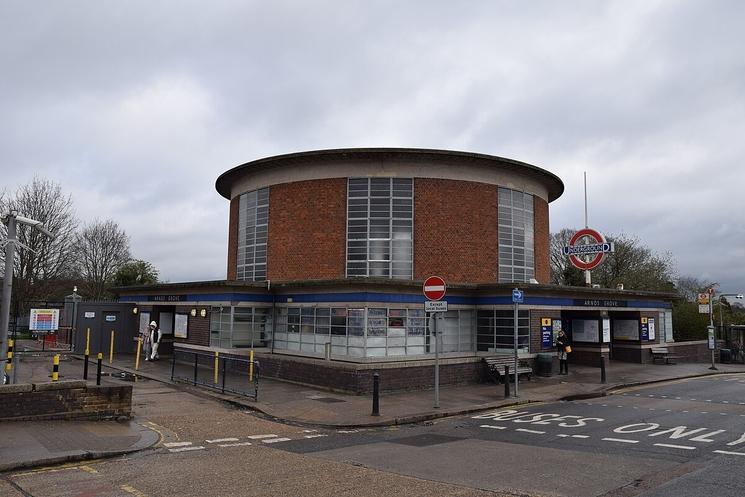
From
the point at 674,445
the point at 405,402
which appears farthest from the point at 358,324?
the point at 674,445

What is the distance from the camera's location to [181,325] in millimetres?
25953

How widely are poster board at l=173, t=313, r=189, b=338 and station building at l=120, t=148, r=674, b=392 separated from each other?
9 cm

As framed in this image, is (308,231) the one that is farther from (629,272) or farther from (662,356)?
(629,272)

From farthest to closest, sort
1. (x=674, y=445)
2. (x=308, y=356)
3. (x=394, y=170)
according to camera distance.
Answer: (x=394, y=170), (x=308, y=356), (x=674, y=445)

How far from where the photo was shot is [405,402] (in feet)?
52.5

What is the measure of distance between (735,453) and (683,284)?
65058 mm

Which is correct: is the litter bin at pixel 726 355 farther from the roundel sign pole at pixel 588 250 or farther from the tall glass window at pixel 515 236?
the tall glass window at pixel 515 236

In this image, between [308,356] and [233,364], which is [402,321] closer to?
[308,356]

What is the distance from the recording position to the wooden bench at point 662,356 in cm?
2830

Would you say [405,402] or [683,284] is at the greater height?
[683,284]

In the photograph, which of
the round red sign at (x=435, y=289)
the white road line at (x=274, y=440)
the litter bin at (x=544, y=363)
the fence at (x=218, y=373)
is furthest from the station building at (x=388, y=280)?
the white road line at (x=274, y=440)

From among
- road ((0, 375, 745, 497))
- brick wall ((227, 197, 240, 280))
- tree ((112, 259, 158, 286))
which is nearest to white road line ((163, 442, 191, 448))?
road ((0, 375, 745, 497))

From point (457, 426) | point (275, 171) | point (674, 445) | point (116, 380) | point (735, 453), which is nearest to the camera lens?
point (735, 453)

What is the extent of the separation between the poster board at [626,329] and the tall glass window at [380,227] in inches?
454
